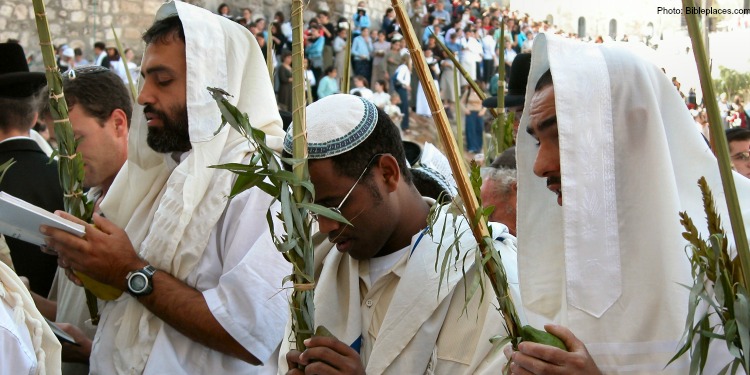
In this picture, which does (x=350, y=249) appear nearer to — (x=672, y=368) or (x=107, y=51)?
(x=672, y=368)

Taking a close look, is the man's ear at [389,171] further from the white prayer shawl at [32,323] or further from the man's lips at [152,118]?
the white prayer shawl at [32,323]

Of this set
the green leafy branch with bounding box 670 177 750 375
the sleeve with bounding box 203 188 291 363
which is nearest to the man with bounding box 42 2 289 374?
the sleeve with bounding box 203 188 291 363

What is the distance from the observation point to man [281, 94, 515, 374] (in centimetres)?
242

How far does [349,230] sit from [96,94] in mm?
1490

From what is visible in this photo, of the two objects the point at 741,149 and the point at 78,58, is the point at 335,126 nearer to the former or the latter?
the point at 741,149

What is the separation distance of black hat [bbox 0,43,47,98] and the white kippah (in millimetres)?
1813

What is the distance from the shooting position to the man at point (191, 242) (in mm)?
2865

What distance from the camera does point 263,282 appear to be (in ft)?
9.33

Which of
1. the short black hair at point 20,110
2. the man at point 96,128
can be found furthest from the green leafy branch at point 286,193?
the short black hair at point 20,110

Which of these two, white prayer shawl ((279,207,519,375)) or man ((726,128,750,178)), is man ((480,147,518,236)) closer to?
white prayer shawl ((279,207,519,375))

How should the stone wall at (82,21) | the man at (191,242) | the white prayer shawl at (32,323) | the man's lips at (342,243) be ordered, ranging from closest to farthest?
the white prayer shawl at (32,323) → the man's lips at (342,243) → the man at (191,242) → the stone wall at (82,21)

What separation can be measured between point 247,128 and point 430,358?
77cm

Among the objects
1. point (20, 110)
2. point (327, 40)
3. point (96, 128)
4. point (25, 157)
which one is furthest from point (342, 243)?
point (327, 40)

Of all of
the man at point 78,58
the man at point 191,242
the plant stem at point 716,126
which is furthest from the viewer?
the man at point 78,58
